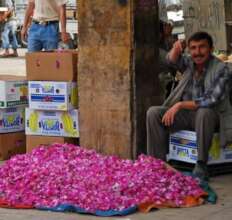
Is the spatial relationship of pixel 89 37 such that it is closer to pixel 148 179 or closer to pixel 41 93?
pixel 41 93

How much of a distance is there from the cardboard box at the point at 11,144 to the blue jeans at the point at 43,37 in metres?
0.96

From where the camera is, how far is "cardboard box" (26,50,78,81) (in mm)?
6336

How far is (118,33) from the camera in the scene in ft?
19.4

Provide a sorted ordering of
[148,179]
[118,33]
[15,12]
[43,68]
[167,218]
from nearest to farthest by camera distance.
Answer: [167,218], [148,179], [118,33], [43,68], [15,12]

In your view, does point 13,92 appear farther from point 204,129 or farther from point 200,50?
point 204,129

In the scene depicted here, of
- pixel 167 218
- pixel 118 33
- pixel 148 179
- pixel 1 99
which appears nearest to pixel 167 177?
pixel 148 179

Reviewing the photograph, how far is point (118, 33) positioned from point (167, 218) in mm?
1825

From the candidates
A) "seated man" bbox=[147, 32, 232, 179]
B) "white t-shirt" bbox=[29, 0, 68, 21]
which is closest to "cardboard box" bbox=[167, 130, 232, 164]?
"seated man" bbox=[147, 32, 232, 179]

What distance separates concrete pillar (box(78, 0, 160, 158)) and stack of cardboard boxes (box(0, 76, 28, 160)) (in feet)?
3.11

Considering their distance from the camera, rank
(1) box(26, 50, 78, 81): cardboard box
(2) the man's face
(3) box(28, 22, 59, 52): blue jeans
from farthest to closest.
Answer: (3) box(28, 22, 59, 52): blue jeans, (1) box(26, 50, 78, 81): cardboard box, (2) the man's face

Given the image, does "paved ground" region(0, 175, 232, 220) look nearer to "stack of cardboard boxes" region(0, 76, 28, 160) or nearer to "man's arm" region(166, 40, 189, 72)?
"man's arm" region(166, 40, 189, 72)

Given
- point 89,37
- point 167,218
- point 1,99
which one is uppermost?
point 89,37

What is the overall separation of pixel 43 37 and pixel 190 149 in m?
2.32

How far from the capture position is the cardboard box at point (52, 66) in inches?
249
